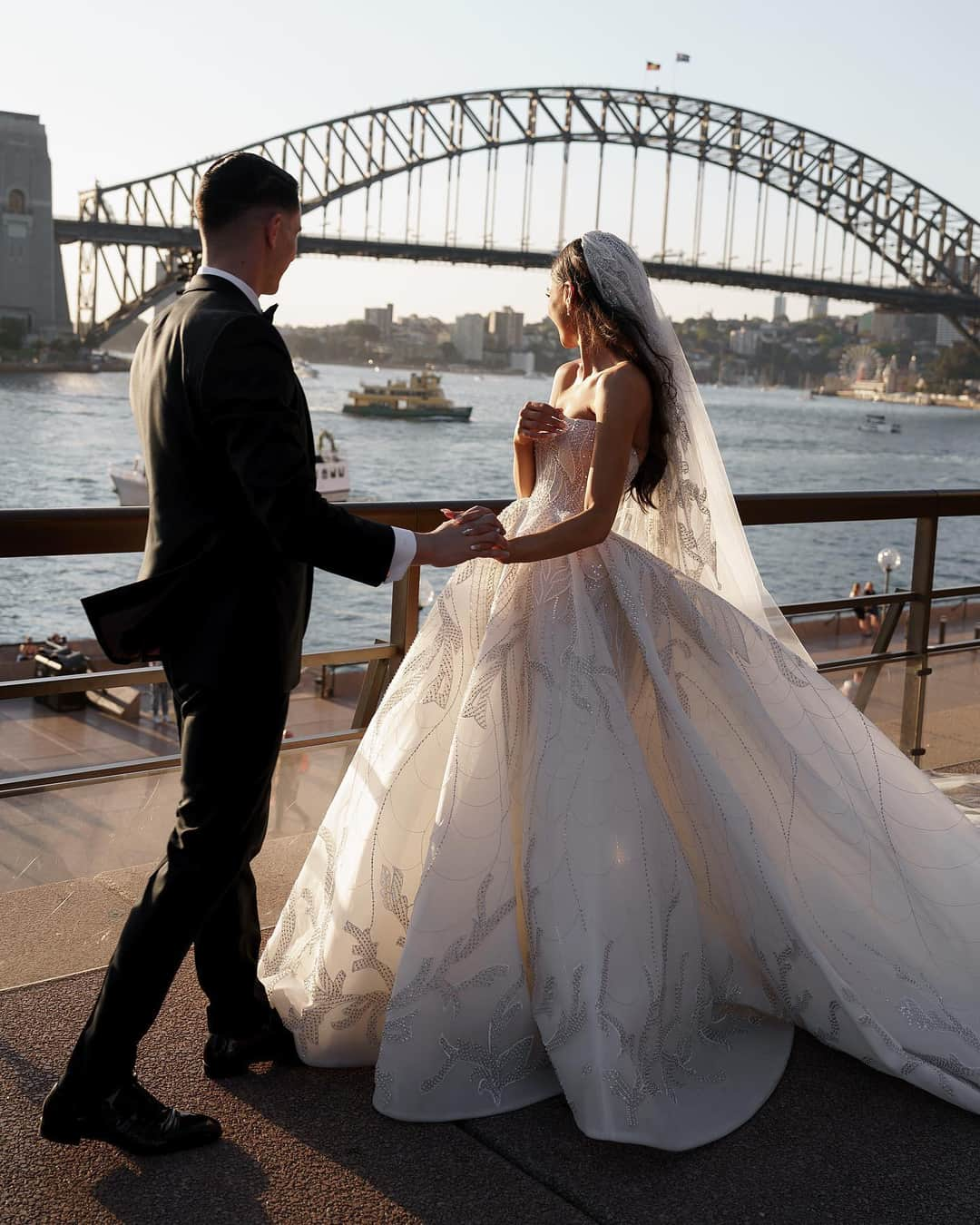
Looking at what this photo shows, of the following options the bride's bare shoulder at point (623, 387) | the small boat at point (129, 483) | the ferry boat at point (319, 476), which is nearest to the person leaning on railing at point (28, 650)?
the ferry boat at point (319, 476)

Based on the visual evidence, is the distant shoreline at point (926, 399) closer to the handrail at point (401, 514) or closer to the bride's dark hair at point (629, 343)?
the handrail at point (401, 514)

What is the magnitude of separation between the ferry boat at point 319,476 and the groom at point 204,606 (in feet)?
99.3

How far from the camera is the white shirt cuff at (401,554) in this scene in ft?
5.02

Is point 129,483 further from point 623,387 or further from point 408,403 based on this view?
point 623,387

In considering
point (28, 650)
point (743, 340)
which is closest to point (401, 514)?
point (28, 650)

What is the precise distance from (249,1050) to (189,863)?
13.4 inches

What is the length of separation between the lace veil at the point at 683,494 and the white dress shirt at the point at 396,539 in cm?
56

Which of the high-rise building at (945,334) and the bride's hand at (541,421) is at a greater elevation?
the high-rise building at (945,334)

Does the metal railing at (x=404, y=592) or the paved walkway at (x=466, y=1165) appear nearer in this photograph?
the paved walkway at (x=466, y=1165)

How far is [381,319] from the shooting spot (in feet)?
136

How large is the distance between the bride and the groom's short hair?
515mm

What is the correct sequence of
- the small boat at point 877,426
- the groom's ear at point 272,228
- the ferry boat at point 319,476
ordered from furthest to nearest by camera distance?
1. the small boat at point 877,426
2. the ferry boat at point 319,476
3. the groom's ear at point 272,228

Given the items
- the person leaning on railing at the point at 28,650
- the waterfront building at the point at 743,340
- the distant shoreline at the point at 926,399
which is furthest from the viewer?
the distant shoreline at the point at 926,399

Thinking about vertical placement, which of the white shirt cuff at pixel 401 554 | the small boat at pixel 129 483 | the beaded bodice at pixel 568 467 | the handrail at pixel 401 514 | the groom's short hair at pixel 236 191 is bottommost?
the small boat at pixel 129 483
